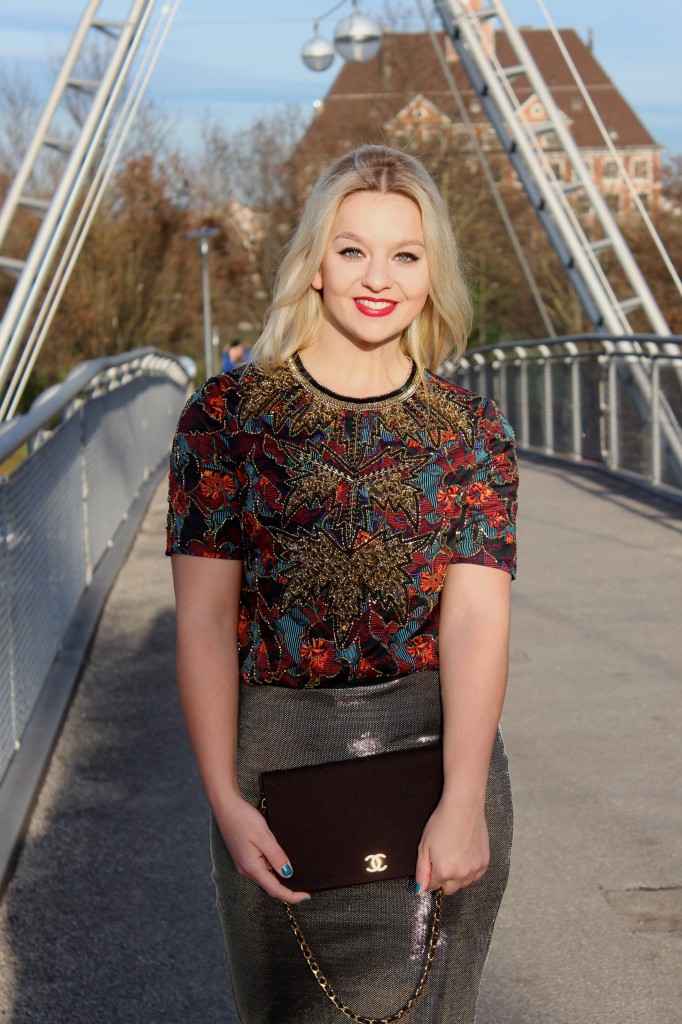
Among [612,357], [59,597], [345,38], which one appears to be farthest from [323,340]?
[345,38]

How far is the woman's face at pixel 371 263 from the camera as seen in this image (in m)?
2.38

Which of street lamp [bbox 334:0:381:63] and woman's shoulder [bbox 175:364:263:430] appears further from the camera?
street lamp [bbox 334:0:381:63]

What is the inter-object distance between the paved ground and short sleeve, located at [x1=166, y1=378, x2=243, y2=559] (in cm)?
167

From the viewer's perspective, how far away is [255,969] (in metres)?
2.25

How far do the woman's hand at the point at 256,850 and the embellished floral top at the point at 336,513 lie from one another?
0.63ft

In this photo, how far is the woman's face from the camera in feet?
7.79

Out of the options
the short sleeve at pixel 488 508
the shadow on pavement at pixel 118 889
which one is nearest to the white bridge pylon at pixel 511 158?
the shadow on pavement at pixel 118 889

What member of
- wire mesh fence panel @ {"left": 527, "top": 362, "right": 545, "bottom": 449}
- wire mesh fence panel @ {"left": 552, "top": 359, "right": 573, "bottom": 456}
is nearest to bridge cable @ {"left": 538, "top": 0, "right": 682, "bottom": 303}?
wire mesh fence panel @ {"left": 552, "top": 359, "right": 573, "bottom": 456}

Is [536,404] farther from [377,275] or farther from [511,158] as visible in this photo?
[377,275]

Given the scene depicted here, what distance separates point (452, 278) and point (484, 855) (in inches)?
34.0

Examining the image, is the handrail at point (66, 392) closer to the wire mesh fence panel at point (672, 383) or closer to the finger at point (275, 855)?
the finger at point (275, 855)

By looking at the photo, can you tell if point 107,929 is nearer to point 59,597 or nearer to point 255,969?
point 255,969

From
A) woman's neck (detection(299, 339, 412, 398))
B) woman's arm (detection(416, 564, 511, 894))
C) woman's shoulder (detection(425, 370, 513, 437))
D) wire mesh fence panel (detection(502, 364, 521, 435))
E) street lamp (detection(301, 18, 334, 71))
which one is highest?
street lamp (detection(301, 18, 334, 71))

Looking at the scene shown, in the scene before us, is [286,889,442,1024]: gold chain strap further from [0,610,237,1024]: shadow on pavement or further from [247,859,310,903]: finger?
[0,610,237,1024]: shadow on pavement
